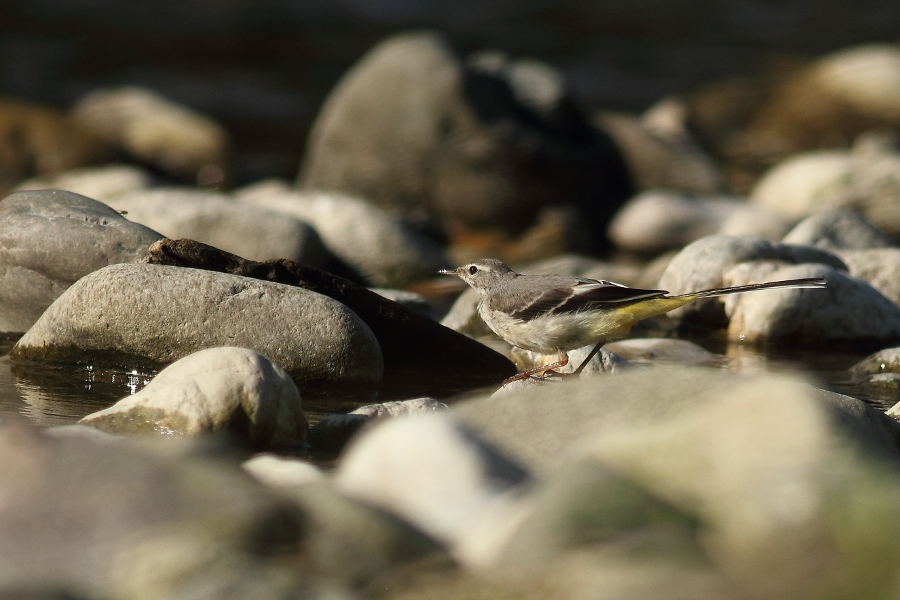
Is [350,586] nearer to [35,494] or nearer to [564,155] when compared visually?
[35,494]

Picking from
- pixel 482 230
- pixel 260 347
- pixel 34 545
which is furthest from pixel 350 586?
pixel 482 230

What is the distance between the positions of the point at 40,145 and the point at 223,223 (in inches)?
358

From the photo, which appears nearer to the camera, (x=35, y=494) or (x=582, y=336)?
(x=35, y=494)

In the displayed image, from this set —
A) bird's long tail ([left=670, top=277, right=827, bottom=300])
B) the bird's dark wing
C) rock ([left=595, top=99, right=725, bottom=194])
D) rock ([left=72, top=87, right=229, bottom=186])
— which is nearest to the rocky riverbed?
the bird's dark wing

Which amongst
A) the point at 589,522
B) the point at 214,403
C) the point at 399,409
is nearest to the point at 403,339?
the point at 399,409

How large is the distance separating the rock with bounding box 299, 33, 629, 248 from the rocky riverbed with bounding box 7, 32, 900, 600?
4 cm

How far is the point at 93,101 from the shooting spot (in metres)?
20.4

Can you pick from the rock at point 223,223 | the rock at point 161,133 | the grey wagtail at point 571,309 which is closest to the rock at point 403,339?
the grey wagtail at point 571,309

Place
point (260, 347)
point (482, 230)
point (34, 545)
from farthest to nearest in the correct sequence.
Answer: point (482, 230)
point (260, 347)
point (34, 545)

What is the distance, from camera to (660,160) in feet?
53.9

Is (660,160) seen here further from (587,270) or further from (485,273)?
(485,273)

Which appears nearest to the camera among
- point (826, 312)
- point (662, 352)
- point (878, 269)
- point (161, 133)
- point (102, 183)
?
point (662, 352)

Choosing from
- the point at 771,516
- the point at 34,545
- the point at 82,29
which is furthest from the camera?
the point at 82,29

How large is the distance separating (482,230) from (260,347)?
29.1 ft
